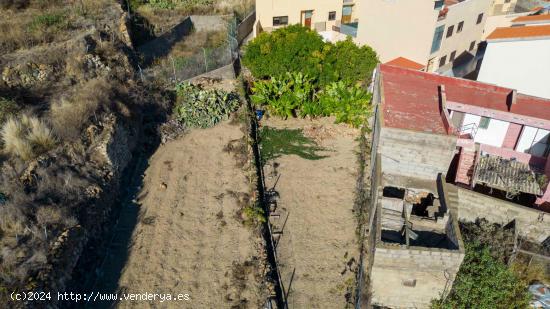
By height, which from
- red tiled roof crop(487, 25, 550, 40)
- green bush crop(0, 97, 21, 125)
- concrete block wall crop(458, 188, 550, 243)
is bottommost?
concrete block wall crop(458, 188, 550, 243)

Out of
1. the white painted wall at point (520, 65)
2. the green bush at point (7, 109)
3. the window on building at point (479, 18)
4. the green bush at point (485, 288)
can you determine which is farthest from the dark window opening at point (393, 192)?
the window on building at point (479, 18)

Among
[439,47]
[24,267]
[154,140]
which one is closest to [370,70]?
[439,47]

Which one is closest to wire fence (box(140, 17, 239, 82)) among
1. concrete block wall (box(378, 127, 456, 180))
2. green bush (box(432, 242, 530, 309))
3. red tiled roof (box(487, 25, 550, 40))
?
concrete block wall (box(378, 127, 456, 180))

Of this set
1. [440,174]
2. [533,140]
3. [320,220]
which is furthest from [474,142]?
[320,220]

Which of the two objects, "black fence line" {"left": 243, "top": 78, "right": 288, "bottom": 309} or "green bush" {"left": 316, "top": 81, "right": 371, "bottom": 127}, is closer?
"black fence line" {"left": 243, "top": 78, "right": 288, "bottom": 309}

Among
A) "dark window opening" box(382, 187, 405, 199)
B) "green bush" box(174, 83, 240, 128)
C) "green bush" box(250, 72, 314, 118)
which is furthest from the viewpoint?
"green bush" box(250, 72, 314, 118)

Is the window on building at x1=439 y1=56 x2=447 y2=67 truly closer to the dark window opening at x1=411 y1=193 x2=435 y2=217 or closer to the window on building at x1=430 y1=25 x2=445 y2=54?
the window on building at x1=430 y1=25 x2=445 y2=54

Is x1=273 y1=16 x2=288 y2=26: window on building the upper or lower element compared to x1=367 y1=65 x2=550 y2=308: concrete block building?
upper

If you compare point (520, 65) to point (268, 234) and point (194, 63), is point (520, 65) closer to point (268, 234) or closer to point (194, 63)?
point (268, 234)

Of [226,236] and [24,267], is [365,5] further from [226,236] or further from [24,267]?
[24,267]
